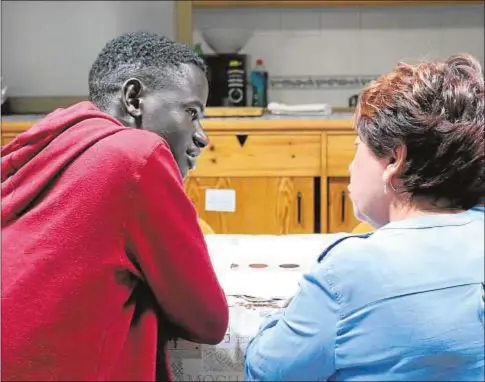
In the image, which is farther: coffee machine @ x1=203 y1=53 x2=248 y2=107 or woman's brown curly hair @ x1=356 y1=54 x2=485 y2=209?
coffee machine @ x1=203 y1=53 x2=248 y2=107

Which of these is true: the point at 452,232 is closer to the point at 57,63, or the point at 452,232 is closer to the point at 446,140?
the point at 446,140

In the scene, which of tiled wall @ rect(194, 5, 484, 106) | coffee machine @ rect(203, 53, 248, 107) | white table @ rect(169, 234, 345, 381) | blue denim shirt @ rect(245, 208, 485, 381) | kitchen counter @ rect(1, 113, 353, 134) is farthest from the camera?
tiled wall @ rect(194, 5, 484, 106)

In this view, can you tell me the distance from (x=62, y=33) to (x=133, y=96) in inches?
102

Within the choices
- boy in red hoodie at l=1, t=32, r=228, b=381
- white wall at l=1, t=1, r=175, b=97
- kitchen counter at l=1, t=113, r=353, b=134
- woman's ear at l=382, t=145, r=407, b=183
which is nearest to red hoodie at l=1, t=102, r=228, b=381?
boy in red hoodie at l=1, t=32, r=228, b=381

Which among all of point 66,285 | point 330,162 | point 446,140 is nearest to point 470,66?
point 446,140

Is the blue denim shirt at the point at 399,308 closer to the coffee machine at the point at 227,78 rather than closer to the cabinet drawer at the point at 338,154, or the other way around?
the cabinet drawer at the point at 338,154

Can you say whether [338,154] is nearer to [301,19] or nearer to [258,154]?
[258,154]

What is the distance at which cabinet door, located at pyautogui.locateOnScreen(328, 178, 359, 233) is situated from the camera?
2.97 meters

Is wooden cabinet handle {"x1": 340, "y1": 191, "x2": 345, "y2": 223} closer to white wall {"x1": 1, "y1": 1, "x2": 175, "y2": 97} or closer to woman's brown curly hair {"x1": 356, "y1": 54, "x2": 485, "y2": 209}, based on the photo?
white wall {"x1": 1, "y1": 1, "x2": 175, "y2": 97}

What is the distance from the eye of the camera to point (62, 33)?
356cm

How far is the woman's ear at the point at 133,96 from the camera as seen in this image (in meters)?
1.16

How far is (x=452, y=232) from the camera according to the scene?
0.89 metres

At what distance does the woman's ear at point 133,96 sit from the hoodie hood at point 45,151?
15 centimetres

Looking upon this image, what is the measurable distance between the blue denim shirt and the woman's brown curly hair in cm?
4
